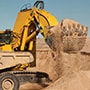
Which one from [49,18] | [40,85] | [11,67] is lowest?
[40,85]

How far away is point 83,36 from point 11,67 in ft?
10.5

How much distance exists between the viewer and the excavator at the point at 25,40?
1310cm

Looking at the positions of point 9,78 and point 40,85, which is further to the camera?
point 40,85

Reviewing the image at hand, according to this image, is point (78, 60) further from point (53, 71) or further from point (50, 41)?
point (50, 41)

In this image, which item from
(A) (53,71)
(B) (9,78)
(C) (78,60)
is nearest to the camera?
(B) (9,78)

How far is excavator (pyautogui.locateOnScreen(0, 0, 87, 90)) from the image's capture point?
1310 centimetres

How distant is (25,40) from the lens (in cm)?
1447

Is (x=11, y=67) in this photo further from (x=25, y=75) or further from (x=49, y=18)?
(x=49, y=18)

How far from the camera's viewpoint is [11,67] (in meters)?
13.4

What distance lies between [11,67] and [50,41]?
6.33 ft

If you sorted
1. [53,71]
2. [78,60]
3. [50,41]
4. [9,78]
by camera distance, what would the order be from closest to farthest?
[9,78] < [50,41] < [53,71] < [78,60]

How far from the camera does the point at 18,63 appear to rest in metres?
13.3

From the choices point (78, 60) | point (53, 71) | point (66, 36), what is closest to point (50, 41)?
point (66, 36)

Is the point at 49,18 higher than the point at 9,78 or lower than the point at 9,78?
higher
